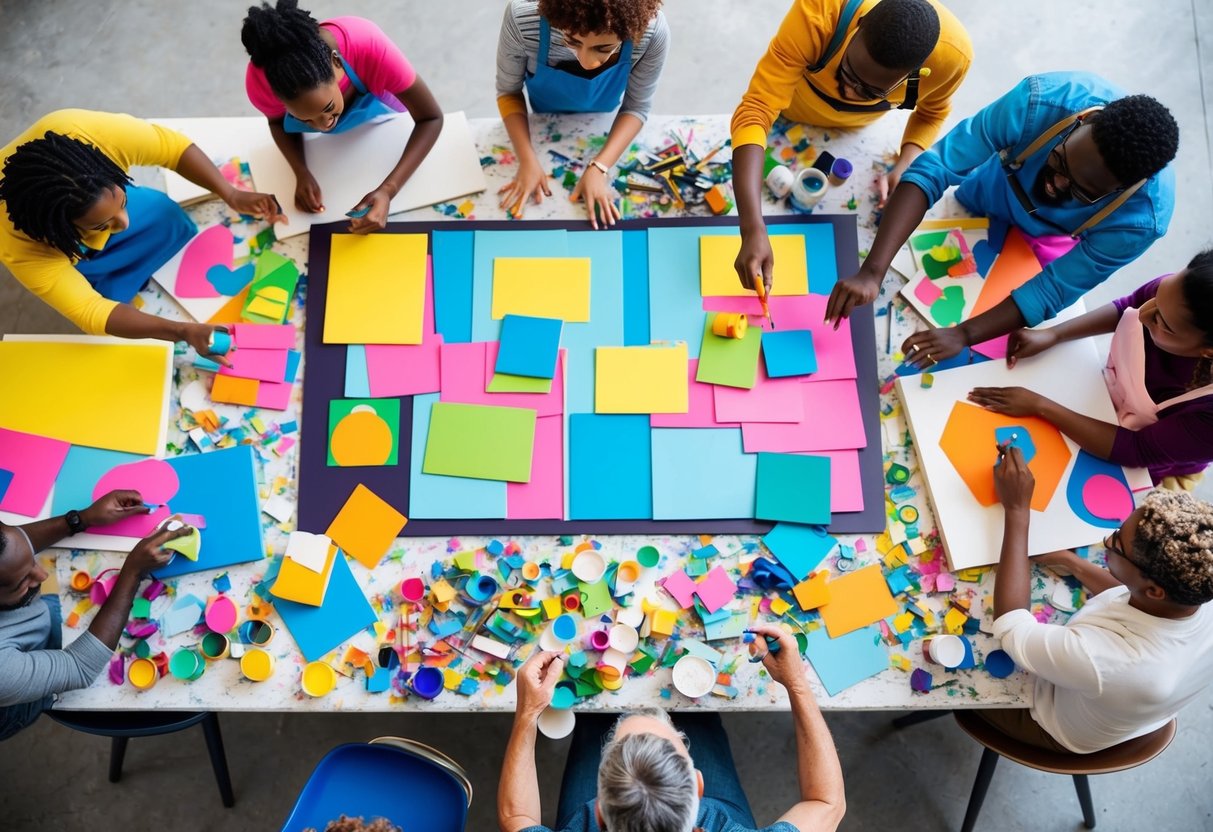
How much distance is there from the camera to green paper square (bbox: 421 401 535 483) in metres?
1.77

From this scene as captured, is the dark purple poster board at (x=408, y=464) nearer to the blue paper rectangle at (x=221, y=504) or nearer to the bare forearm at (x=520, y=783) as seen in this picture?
the blue paper rectangle at (x=221, y=504)

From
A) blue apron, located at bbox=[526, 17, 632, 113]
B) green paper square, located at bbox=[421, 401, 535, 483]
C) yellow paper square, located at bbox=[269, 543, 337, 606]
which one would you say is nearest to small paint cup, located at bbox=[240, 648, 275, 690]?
yellow paper square, located at bbox=[269, 543, 337, 606]

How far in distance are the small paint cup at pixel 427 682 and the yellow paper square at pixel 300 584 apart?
0.26m

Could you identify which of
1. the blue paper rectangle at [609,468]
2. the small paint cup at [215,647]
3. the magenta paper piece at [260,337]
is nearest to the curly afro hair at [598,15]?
the blue paper rectangle at [609,468]

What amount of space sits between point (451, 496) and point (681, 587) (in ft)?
1.74

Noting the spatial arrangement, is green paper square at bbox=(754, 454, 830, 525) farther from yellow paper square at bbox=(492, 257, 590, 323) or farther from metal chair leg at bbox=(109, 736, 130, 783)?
metal chair leg at bbox=(109, 736, 130, 783)

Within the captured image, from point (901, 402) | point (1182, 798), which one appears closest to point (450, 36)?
point (901, 402)

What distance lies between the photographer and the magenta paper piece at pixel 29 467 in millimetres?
1750

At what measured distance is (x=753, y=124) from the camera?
6.12 feet

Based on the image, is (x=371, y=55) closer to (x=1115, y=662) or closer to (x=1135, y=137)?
(x=1135, y=137)

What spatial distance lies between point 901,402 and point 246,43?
1598 millimetres

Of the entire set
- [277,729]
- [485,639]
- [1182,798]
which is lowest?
[1182,798]

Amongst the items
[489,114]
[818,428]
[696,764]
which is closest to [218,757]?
[696,764]

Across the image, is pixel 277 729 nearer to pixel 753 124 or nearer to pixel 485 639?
pixel 485 639
